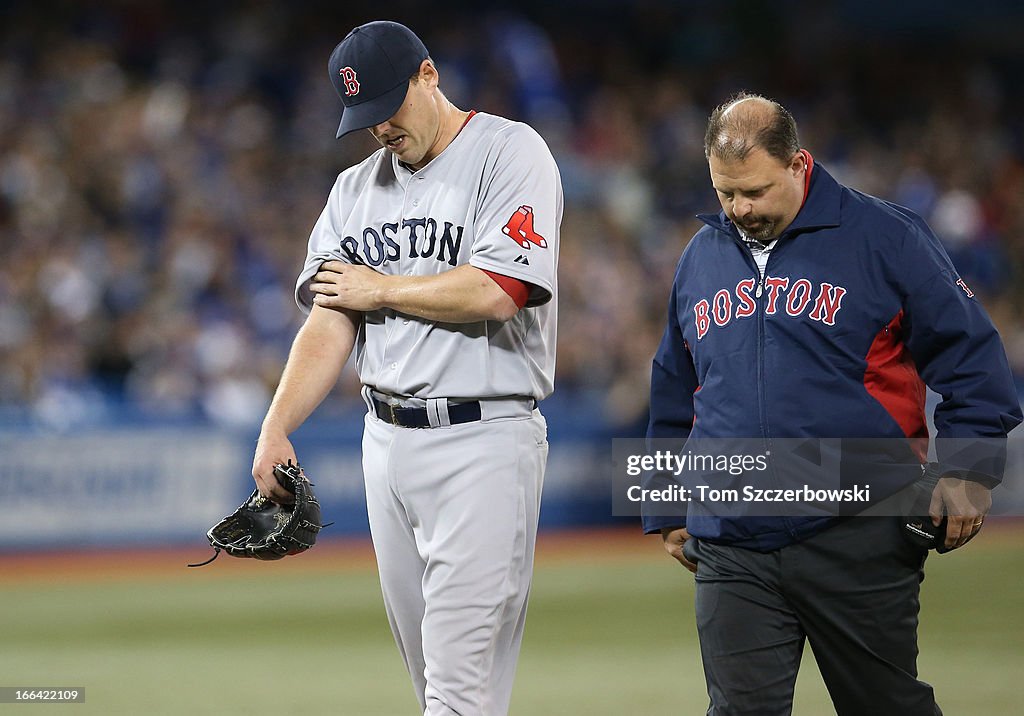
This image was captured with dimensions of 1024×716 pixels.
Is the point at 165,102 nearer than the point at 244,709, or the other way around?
the point at 244,709

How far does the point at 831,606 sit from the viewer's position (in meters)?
3.71

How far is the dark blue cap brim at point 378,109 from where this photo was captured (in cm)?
394

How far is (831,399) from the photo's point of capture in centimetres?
373

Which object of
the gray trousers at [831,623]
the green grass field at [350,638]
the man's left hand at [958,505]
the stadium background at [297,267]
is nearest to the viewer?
the man's left hand at [958,505]

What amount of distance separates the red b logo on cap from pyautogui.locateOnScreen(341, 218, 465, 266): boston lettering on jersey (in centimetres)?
43

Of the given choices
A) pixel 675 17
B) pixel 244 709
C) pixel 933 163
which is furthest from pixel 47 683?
pixel 675 17

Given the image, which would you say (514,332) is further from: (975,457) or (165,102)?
(165,102)

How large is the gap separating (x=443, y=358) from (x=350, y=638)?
466 cm

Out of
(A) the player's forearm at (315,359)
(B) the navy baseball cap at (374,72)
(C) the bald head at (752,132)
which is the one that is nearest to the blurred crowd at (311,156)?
(A) the player's forearm at (315,359)

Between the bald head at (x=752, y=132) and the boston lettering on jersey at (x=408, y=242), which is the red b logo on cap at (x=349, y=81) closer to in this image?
the boston lettering on jersey at (x=408, y=242)

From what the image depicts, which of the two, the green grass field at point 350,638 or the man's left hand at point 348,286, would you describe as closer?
the man's left hand at point 348,286

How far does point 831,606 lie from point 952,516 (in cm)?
43

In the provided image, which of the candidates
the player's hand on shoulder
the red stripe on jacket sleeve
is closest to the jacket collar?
the red stripe on jacket sleeve

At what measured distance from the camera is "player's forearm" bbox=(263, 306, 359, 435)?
13.7ft
